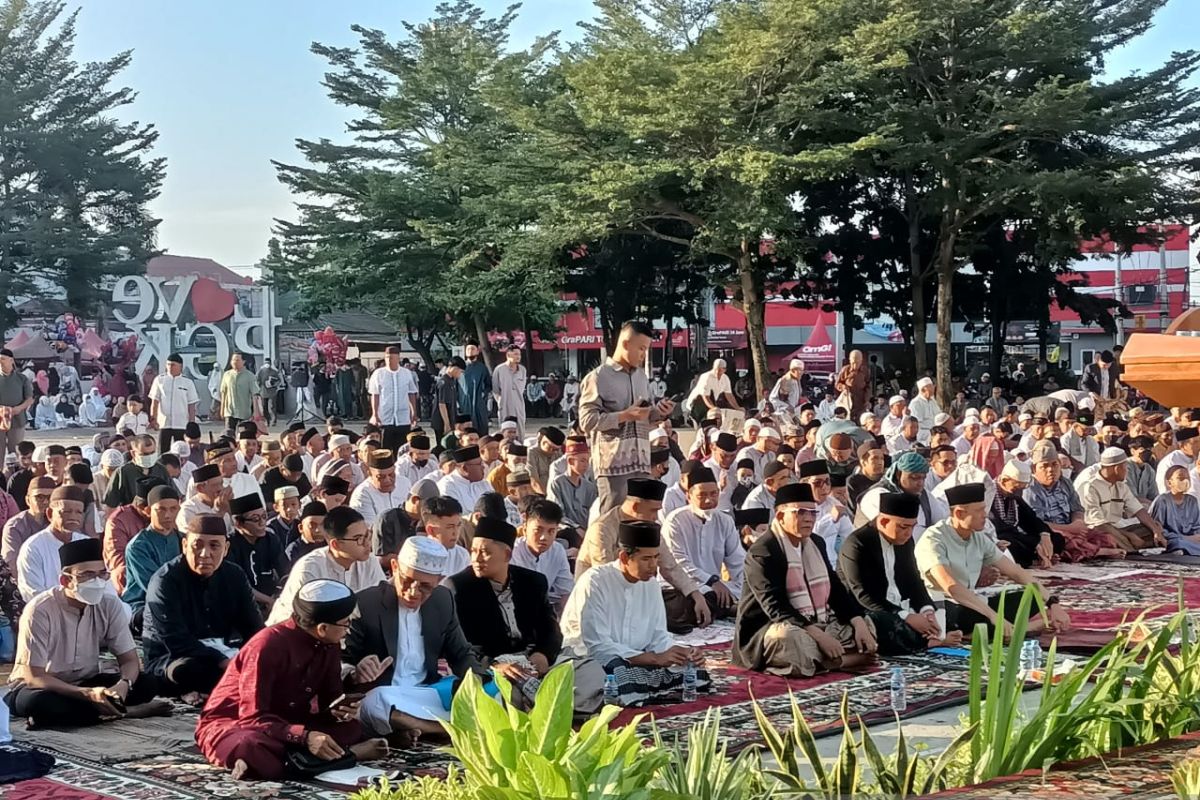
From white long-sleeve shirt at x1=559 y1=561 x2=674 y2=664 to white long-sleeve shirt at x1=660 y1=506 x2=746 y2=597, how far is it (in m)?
2.00

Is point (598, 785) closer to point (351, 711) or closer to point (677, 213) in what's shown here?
point (351, 711)

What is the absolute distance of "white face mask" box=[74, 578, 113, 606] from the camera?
249 inches

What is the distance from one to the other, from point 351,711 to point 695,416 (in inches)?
443

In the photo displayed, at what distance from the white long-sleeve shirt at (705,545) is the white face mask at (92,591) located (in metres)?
3.60

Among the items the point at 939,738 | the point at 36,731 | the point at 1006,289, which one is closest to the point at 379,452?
the point at 36,731

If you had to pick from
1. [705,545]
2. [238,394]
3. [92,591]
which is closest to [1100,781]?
[92,591]

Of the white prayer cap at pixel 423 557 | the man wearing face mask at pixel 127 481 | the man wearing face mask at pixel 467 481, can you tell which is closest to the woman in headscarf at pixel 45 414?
the man wearing face mask at pixel 127 481

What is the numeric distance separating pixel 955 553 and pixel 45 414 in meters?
23.2

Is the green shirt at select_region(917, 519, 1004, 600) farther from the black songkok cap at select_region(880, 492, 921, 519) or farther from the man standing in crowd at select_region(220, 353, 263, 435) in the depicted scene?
the man standing in crowd at select_region(220, 353, 263, 435)

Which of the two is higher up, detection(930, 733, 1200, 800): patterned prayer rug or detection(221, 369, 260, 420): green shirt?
detection(221, 369, 260, 420): green shirt

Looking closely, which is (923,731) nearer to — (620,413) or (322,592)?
(322,592)

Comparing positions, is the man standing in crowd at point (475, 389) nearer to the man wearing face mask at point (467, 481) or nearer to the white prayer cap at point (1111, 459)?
the man wearing face mask at point (467, 481)

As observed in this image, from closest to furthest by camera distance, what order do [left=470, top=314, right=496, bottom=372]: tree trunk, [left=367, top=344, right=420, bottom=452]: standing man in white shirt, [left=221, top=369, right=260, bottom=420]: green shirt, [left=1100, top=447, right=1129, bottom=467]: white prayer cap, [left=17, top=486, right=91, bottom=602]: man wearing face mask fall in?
[left=17, top=486, right=91, bottom=602]: man wearing face mask
[left=1100, top=447, right=1129, bottom=467]: white prayer cap
[left=367, top=344, right=420, bottom=452]: standing man in white shirt
[left=221, top=369, right=260, bottom=420]: green shirt
[left=470, top=314, right=496, bottom=372]: tree trunk

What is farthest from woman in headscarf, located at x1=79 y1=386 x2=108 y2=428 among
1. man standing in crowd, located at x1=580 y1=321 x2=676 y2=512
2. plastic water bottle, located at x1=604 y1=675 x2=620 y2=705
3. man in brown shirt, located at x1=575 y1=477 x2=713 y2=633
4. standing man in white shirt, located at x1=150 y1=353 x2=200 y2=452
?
plastic water bottle, located at x1=604 y1=675 x2=620 y2=705
